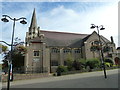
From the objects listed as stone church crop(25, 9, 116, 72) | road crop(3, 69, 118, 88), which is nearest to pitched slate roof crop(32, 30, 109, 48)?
stone church crop(25, 9, 116, 72)

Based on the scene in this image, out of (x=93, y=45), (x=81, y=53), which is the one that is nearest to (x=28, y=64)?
(x=81, y=53)

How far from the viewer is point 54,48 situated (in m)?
37.9

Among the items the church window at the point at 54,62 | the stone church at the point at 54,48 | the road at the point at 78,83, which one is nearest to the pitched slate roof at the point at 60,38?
the stone church at the point at 54,48

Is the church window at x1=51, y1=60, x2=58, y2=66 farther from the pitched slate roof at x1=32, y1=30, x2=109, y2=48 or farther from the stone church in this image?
the pitched slate roof at x1=32, y1=30, x2=109, y2=48

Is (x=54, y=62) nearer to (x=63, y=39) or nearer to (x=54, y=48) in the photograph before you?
(x=54, y=48)

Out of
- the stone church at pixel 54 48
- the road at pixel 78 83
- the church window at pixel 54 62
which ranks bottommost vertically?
the road at pixel 78 83

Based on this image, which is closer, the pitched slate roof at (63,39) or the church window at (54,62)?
the church window at (54,62)

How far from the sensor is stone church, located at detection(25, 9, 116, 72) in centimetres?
3416

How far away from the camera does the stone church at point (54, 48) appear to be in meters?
34.2

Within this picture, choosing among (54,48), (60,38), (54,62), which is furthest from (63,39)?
(54,62)

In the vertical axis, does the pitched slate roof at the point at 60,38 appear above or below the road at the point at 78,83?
above

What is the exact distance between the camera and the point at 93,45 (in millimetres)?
39562

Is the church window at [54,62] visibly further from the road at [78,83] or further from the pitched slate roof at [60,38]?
the road at [78,83]

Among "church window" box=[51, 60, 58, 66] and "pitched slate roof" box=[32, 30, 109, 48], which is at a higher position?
"pitched slate roof" box=[32, 30, 109, 48]
